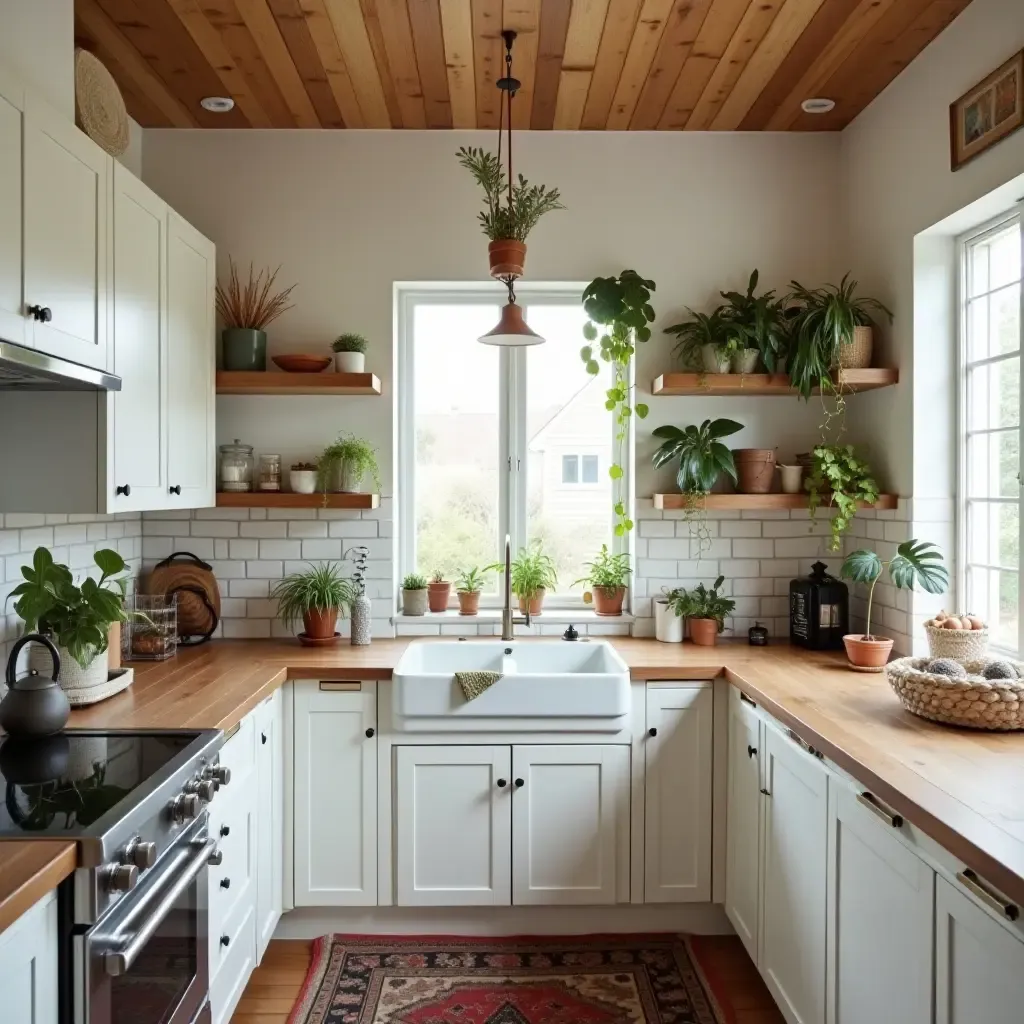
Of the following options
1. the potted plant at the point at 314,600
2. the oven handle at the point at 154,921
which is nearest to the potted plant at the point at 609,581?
the potted plant at the point at 314,600

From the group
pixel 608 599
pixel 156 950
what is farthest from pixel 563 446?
pixel 156 950

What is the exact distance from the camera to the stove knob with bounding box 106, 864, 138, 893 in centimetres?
144

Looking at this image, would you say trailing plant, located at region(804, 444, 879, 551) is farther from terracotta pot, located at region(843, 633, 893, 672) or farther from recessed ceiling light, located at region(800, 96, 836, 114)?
recessed ceiling light, located at region(800, 96, 836, 114)

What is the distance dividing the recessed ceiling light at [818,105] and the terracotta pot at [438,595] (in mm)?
2242

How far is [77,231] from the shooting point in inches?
82.0

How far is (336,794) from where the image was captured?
2.76 metres

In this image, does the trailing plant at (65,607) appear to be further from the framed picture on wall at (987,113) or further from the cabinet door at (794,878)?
the framed picture on wall at (987,113)

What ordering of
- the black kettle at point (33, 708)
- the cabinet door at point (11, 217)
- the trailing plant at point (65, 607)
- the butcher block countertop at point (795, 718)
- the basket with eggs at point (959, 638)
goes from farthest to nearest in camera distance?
the basket with eggs at point (959, 638) < the trailing plant at point (65, 607) < the black kettle at point (33, 708) < the cabinet door at point (11, 217) < the butcher block countertop at point (795, 718)

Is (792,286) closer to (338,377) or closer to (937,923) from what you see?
(338,377)

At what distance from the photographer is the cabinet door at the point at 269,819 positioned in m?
2.51

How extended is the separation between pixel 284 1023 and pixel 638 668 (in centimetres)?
147

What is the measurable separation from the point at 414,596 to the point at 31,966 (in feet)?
6.92

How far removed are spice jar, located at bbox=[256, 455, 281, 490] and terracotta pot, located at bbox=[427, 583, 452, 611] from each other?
0.72m

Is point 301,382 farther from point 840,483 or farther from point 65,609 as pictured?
point 840,483
